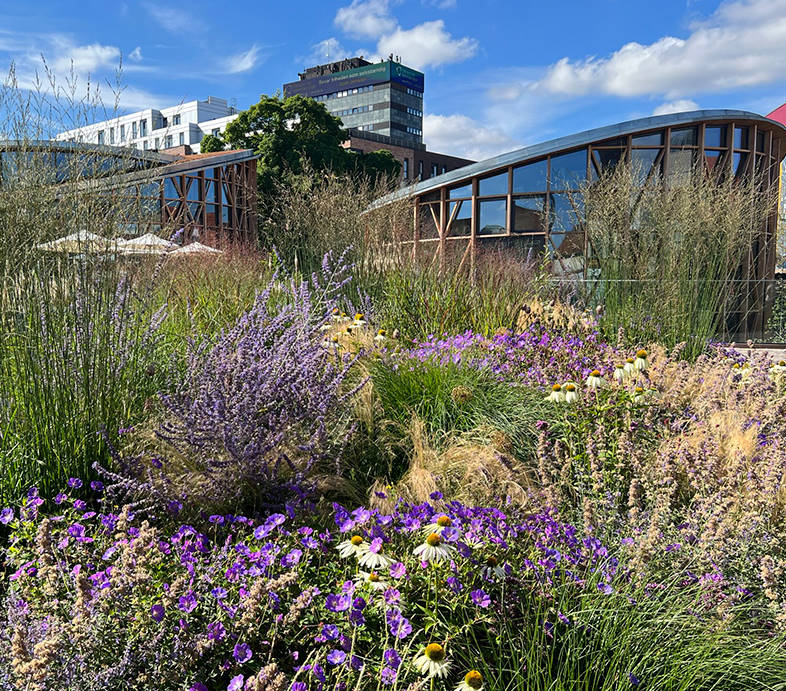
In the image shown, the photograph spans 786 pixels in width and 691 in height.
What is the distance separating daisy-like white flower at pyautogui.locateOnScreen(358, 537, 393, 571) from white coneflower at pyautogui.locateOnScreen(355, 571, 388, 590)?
2 cm

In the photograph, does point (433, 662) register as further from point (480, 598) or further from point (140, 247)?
point (140, 247)

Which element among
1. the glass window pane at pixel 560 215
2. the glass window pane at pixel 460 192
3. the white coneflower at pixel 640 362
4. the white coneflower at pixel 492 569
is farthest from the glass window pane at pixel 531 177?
the white coneflower at pixel 492 569

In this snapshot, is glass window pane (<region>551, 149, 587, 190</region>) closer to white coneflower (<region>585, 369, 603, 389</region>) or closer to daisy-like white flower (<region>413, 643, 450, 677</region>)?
white coneflower (<region>585, 369, 603, 389</region>)

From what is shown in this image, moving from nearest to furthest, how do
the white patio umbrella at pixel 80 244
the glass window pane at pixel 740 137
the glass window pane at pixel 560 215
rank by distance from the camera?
the white patio umbrella at pixel 80 244 → the glass window pane at pixel 560 215 → the glass window pane at pixel 740 137

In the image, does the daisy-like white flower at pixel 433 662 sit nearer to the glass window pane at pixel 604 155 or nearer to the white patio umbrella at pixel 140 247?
the white patio umbrella at pixel 140 247

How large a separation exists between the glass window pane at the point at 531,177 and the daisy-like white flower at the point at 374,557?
55.0 feet

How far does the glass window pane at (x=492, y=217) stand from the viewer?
58.5ft

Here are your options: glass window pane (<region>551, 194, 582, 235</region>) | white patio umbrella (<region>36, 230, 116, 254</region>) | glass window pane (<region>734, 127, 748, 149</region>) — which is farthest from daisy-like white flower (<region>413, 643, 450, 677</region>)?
glass window pane (<region>734, 127, 748, 149</region>)

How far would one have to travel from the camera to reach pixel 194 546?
184 cm

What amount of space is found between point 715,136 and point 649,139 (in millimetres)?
2128

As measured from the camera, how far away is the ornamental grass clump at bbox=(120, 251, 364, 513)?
7.34ft

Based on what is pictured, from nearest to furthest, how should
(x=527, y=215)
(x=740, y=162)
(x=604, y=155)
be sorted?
1. (x=604, y=155)
2. (x=527, y=215)
3. (x=740, y=162)

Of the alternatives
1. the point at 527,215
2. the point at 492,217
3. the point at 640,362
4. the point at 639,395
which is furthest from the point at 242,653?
the point at 492,217

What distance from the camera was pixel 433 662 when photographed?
1.30 m
